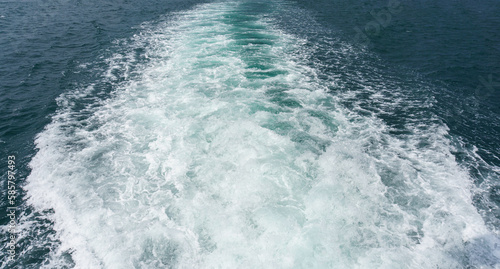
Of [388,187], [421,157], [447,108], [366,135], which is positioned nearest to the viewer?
[388,187]

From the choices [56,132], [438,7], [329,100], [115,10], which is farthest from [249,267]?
[438,7]

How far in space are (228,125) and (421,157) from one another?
9.96 m

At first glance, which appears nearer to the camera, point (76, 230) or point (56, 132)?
point (76, 230)

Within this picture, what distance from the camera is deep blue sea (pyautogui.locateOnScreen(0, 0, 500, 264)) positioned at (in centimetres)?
828

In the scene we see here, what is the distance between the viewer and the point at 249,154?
1156cm

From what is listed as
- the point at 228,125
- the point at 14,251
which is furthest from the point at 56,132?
the point at 228,125

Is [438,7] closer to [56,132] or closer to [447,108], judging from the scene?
[447,108]

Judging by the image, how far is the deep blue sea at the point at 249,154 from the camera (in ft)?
27.2

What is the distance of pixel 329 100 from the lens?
15.8 meters

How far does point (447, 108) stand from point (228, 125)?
1417cm

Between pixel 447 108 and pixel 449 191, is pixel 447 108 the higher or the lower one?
the higher one

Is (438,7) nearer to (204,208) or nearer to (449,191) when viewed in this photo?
(449,191)

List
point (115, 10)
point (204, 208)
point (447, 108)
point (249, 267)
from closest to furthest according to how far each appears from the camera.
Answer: point (249, 267), point (204, 208), point (447, 108), point (115, 10)

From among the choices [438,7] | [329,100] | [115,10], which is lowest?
[329,100]
